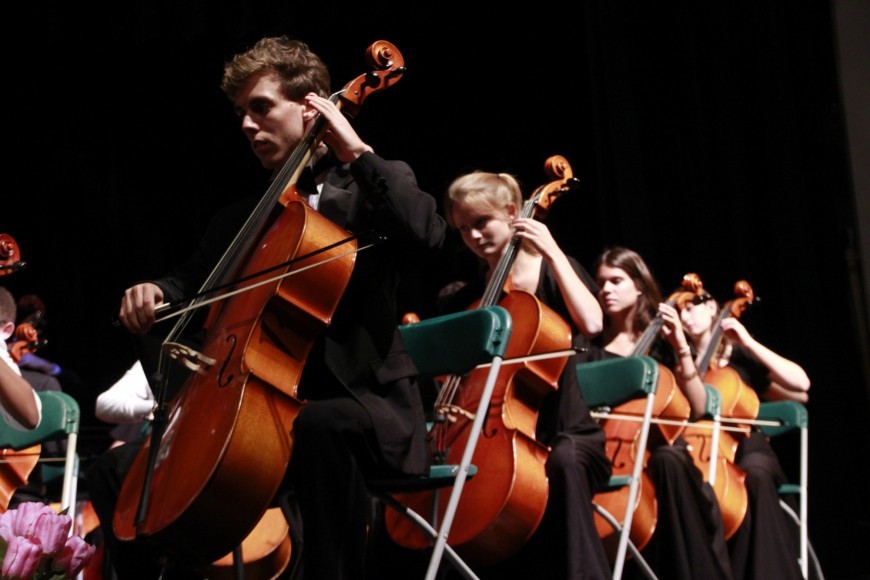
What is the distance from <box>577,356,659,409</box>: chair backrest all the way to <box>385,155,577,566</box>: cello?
216 millimetres

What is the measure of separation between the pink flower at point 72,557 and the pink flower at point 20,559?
0.05m

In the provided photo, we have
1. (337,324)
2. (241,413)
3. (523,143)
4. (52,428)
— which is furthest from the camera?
(523,143)

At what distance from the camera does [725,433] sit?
10.1 feet

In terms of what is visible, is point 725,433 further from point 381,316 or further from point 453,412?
point 381,316

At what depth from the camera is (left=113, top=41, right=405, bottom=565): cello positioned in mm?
1324

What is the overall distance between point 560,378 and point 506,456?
1.22 ft

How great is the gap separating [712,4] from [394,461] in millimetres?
3036

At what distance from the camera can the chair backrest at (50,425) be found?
202 centimetres

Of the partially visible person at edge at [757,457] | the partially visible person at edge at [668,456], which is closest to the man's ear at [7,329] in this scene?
the partially visible person at edge at [668,456]

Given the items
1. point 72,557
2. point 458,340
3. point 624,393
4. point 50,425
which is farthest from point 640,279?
point 72,557

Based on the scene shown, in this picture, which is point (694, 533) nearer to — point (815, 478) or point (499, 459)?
point (499, 459)

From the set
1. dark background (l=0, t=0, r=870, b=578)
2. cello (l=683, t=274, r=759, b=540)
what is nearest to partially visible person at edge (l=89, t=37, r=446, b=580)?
cello (l=683, t=274, r=759, b=540)

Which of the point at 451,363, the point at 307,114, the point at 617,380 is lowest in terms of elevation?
the point at 617,380

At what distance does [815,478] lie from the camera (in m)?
3.58
